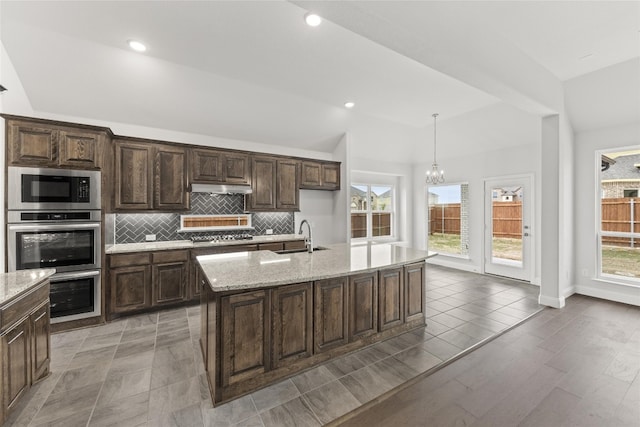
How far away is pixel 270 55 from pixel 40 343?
11.2 ft

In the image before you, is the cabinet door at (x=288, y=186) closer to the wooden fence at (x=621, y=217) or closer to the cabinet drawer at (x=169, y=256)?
the cabinet drawer at (x=169, y=256)

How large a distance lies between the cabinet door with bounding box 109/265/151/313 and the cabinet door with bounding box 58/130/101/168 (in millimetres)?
1356

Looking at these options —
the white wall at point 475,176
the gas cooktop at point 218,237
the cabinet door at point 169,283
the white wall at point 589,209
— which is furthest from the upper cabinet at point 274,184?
the white wall at point 589,209

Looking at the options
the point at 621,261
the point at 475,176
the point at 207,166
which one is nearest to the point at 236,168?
the point at 207,166

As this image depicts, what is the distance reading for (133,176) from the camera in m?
3.72

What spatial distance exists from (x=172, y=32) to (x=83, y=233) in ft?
8.20

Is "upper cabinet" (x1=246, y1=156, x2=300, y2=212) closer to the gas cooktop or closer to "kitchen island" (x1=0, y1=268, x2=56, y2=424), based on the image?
the gas cooktop

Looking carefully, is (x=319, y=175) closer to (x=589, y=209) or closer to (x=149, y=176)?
(x=149, y=176)

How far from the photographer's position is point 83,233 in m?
3.13

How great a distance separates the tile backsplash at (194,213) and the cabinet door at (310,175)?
71 cm

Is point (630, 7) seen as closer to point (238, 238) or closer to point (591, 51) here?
point (591, 51)

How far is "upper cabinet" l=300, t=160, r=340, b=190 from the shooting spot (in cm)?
511

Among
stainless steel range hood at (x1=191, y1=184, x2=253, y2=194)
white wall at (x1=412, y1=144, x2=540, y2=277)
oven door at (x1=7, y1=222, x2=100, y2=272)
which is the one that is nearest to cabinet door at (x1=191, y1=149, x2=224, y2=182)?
stainless steel range hood at (x1=191, y1=184, x2=253, y2=194)

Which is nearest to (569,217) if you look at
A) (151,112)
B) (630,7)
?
(630,7)
